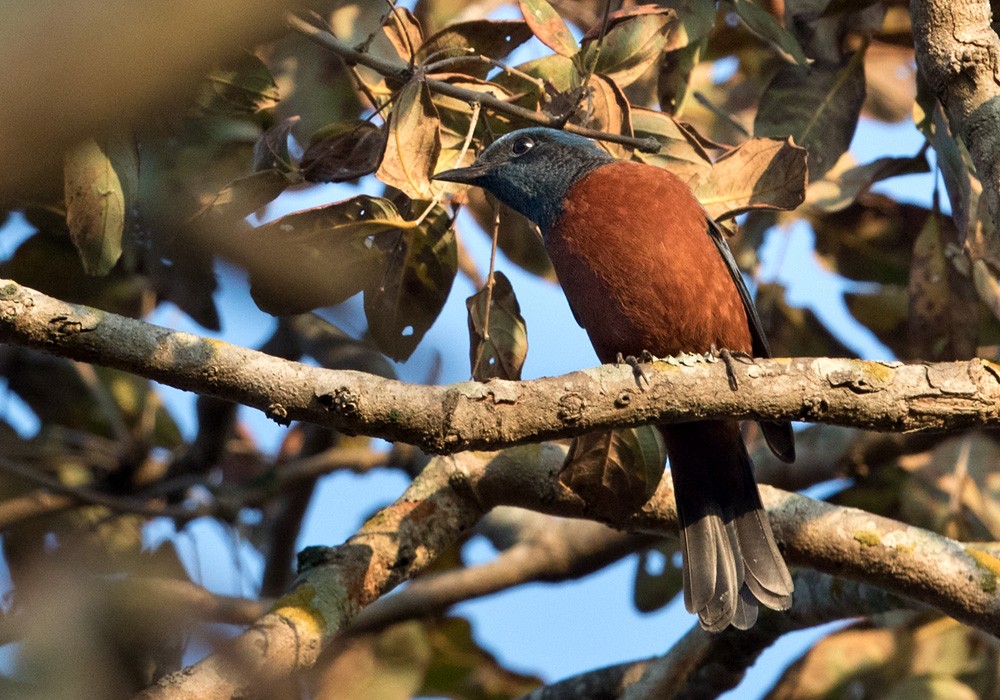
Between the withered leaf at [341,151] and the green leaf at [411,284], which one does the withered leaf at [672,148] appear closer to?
the green leaf at [411,284]

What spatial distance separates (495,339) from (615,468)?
585 mm

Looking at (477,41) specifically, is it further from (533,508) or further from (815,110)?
(533,508)

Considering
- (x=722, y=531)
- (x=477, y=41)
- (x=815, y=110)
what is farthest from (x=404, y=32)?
(x=722, y=531)

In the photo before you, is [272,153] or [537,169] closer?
[272,153]

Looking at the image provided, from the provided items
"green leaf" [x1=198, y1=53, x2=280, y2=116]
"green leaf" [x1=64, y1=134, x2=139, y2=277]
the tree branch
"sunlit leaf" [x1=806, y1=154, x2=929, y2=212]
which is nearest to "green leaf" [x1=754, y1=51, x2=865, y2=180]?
"sunlit leaf" [x1=806, y1=154, x2=929, y2=212]

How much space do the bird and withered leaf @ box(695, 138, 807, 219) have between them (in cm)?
12

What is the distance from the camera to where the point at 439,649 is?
5.30 meters

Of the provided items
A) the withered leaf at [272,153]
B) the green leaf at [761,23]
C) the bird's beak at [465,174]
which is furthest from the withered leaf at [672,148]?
the withered leaf at [272,153]

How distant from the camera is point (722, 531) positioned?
155 inches

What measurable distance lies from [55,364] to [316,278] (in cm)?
538

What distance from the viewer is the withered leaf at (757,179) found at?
3.53 metres

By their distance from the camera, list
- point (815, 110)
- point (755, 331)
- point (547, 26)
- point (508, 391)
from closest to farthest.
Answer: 1. point (508, 391)
2. point (547, 26)
3. point (755, 331)
4. point (815, 110)

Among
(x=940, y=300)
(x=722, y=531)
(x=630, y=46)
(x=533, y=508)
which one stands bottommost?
(x=722, y=531)

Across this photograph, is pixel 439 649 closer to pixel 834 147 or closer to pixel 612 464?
pixel 612 464
